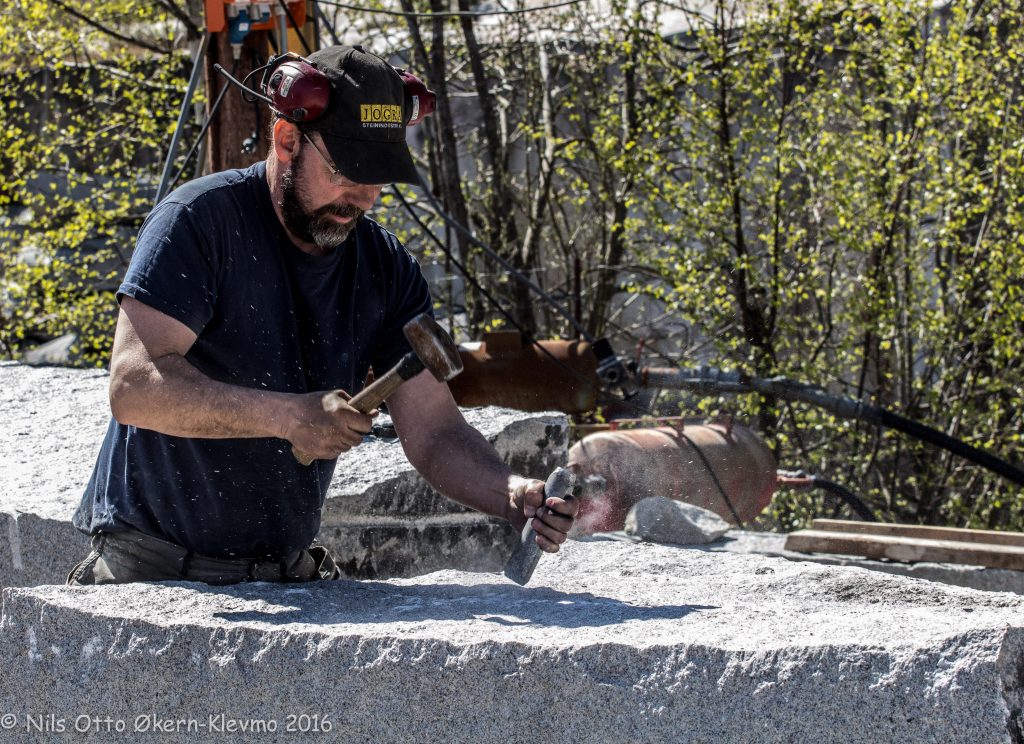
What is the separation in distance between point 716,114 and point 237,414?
6.17 metres

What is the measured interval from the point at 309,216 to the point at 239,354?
1.11 ft

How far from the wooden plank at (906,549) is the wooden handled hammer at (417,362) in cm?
287

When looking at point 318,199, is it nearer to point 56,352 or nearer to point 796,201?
point 796,201

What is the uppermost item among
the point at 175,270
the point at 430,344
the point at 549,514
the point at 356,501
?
the point at 175,270

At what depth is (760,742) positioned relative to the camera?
1.91m

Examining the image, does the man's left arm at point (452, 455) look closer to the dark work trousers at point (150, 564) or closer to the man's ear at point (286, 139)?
the dark work trousers at point (150, 564)

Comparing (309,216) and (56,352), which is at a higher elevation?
(309,216)

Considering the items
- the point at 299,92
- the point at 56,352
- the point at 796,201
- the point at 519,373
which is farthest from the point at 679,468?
the point at 56,352

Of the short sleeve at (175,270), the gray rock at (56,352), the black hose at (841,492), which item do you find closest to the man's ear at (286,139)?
the short sleeve at (175,270)

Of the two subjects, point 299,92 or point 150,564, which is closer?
point 299,92

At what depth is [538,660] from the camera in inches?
79.7

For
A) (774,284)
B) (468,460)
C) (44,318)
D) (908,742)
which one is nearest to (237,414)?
(468,460)

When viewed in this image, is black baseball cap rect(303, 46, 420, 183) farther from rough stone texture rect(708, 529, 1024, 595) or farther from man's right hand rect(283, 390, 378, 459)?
rough stone texture rect(708, 529, 1024, 595)

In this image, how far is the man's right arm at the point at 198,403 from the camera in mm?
2209
